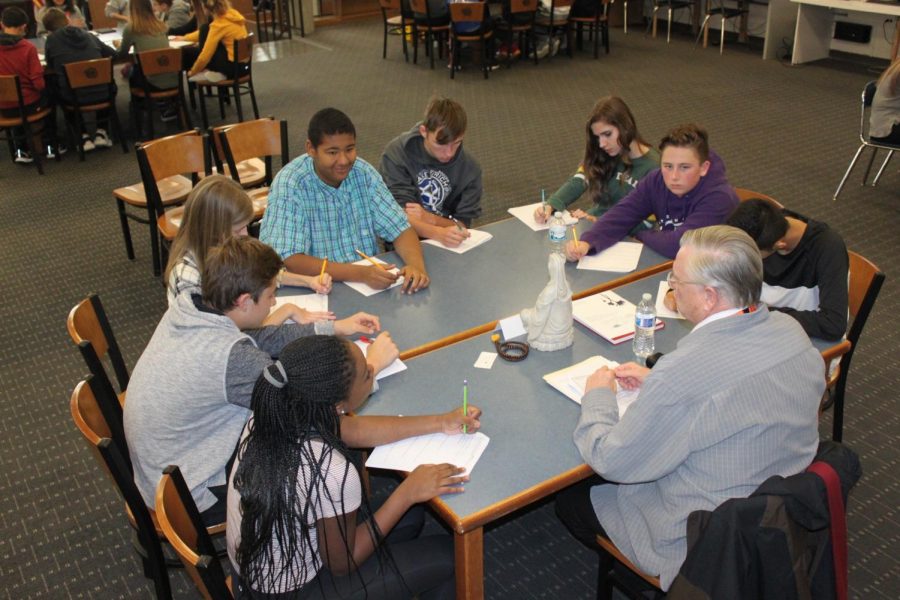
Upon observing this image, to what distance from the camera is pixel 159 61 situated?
20.6ft

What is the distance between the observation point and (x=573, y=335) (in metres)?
2.42

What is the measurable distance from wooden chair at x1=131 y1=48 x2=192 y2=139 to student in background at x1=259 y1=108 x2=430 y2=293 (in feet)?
12.7

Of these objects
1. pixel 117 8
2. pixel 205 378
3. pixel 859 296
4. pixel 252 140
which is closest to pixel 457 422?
pixel 205 378

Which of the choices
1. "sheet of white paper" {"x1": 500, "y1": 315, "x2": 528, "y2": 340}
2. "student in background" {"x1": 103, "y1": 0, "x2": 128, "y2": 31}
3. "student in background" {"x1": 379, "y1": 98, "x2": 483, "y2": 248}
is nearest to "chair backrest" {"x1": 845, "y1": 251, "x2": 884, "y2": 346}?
"sheet of white paper" {"x1": 500, "y1": 315, "x2": 528, "y2": 340}

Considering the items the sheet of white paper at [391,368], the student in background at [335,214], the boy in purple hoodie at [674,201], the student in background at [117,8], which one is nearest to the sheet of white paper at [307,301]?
the student in background at [335,214]

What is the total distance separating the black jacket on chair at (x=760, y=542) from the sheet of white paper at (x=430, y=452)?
0.54 metres

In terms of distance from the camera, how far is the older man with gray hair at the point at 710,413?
1.70 metres

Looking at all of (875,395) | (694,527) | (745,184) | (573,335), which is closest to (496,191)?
(745,184)

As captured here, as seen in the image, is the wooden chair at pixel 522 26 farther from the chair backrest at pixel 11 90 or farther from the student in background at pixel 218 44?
the chair backrest at pixel 11 90

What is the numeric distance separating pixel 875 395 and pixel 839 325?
1158 millimetres

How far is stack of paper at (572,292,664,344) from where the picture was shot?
2402 mm

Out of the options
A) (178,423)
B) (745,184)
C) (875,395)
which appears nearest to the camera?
(178,423)

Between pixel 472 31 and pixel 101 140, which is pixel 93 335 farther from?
pixel 472 31

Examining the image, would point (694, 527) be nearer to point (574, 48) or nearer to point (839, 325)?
point (839, 325)
